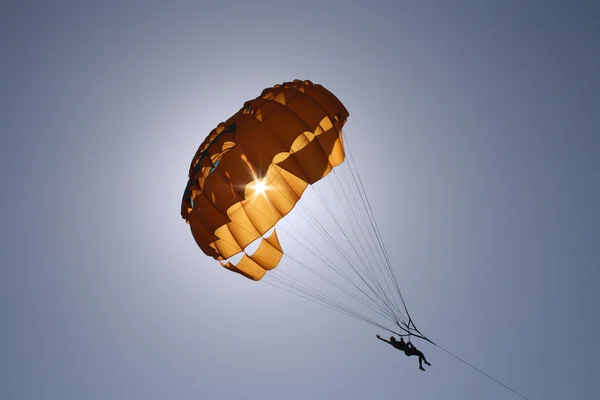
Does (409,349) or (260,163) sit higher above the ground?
(260,163)

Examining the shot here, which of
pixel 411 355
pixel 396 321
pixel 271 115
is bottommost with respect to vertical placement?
pixel 411 355

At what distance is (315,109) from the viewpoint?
407 inches

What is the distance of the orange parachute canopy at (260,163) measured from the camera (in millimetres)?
9828

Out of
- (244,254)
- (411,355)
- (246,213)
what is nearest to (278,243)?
(244,254)

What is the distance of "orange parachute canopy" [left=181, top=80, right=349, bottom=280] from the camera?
32.2 ft

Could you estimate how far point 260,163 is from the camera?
9.71 meters

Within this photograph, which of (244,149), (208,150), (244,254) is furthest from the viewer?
(244,254)

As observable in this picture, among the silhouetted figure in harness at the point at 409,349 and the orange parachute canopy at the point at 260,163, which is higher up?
the orange parachute canopy at the point at 260,163

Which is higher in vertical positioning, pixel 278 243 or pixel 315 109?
pixel 315 109

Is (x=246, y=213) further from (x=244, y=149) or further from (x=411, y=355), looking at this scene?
(x=411, y=355)

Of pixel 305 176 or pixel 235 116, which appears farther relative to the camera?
pixel 235 116

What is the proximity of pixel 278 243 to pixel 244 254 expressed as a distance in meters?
1.18

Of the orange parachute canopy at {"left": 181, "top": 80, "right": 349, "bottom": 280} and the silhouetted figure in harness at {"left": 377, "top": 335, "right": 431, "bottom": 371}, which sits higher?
the orange parachute canopy at {"left": 181, "top": 80, "right": 349, "bottom": 280}

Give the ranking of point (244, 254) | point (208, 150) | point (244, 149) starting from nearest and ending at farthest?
1. point (244, 149)
2. point (208, 150)
3. point (244, 254)
